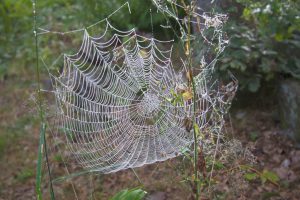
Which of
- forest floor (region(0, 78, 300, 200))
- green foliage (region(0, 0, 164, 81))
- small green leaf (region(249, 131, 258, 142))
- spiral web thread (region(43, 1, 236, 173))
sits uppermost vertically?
green foliage (region(0, 0, 164, 81))

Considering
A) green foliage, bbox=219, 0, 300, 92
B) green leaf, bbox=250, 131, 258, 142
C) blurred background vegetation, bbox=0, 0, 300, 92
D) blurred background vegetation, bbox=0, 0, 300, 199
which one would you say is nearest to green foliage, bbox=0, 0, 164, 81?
blurred background vegetation, bbox=0, 0, 300, 199

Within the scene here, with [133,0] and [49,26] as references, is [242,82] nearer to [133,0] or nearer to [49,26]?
[133,0]

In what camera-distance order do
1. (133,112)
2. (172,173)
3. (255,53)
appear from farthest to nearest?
(172,173)
(255,53)
(133,112)

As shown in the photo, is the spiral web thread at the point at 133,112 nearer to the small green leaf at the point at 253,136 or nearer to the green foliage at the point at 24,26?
the small green leaf at the point at 253,136

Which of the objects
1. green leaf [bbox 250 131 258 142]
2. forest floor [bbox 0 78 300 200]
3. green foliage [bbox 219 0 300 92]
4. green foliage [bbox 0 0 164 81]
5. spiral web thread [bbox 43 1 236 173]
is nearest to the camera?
spiral web thread [bbox 43 1 236 173]

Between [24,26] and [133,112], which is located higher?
[24,26]

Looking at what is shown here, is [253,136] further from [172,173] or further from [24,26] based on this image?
[24,26]

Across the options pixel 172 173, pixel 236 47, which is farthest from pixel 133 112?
pixel 236 47

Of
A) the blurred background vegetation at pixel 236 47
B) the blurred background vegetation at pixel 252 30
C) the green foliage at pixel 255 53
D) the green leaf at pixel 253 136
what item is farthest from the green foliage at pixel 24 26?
the green leaf at pixel 253 136

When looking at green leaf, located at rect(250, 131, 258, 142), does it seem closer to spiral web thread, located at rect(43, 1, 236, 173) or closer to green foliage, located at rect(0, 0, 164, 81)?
spiral web thread, located at rect(43, 1, 236, 173)
